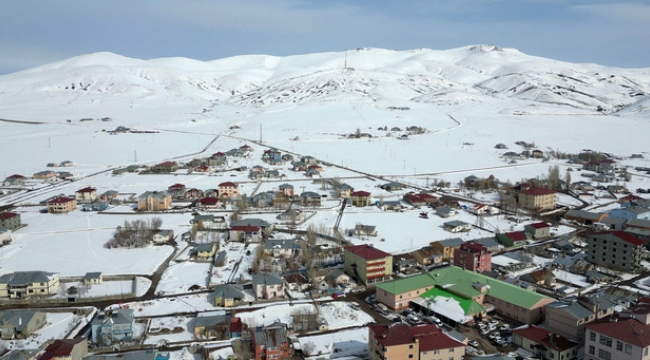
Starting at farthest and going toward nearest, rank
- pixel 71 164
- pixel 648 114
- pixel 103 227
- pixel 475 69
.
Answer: pixel 475 69 → pixel 648 114 → pixel 71 164 → pixel 103 227

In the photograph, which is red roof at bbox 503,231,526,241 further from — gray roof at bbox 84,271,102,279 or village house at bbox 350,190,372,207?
gray roof at bbox 84,271,102,279

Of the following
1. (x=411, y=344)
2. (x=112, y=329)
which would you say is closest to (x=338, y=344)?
(x=411, y=344)

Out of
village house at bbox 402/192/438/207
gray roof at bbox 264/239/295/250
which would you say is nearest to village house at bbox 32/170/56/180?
gray roof at bbox 264/239/295/250

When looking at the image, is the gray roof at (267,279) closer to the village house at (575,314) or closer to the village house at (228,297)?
the village house at (228,297)

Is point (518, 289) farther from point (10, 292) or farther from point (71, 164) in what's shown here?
point (71, 164)

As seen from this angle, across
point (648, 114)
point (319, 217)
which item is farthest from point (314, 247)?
point (648, 114)

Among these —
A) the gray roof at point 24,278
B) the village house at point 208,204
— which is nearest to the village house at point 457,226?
the village house at point 208,204
